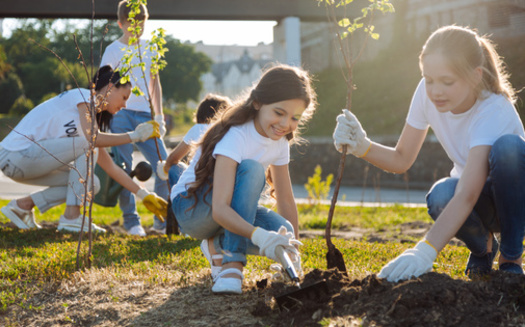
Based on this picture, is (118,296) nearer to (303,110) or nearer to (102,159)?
(303,110)

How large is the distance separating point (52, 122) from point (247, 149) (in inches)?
97.2

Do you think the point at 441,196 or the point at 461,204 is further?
the point at 441,196

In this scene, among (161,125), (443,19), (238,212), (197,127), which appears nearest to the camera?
(238,212)

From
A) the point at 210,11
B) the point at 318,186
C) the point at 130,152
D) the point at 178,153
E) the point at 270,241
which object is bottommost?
the point at 318,186

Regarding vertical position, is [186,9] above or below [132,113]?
above

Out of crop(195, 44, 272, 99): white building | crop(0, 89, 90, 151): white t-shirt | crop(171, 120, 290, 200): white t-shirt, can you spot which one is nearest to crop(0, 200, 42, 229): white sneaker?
crop(0, 89, 90, 151): white t-shirt

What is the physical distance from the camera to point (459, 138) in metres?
2.90

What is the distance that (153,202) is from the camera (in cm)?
465

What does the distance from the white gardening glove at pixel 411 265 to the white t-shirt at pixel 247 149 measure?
34.7 inches

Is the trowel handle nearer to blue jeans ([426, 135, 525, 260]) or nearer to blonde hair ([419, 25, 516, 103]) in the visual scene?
blue jeans ([426, 135, 525, 260])

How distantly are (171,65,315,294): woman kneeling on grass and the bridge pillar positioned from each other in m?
10.9

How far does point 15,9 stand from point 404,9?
12193 millimetres

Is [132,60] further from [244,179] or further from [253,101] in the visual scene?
[244,179]

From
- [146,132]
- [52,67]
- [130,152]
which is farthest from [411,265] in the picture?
[52,67]
